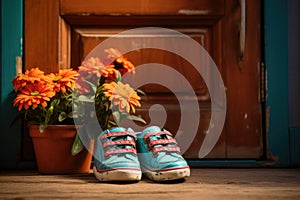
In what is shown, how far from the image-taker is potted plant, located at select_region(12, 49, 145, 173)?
4.46 ft

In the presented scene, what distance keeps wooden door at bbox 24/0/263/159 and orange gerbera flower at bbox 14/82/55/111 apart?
0.21 m

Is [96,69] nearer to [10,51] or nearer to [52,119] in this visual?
[52,119]

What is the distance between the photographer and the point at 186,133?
61.9 inches

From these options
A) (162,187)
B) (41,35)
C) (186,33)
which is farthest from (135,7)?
(162,187)

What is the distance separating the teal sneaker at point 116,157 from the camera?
1206 mm

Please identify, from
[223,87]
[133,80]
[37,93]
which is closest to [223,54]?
[223,87]

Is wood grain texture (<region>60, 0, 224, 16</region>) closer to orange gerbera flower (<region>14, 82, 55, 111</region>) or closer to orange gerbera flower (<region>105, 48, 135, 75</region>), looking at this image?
orange gerbera flower (<region>105, 48, 135, 75</region>)

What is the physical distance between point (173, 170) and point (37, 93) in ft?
1.51

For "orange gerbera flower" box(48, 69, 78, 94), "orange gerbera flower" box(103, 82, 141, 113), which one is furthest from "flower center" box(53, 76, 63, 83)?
"orange gerbera flower" box(103, 82, 141, 113)

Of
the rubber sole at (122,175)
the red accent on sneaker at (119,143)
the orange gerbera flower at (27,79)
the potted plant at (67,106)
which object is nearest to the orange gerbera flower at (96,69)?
the potted plant at (67,106)

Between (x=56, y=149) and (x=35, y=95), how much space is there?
17cm

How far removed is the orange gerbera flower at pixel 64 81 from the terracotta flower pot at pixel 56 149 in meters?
0.11

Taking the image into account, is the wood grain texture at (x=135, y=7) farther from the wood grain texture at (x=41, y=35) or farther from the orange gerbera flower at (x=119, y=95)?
the orange gerbera flower at (x=119, y=95)

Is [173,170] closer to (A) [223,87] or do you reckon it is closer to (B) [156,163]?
(B) [156,163]
